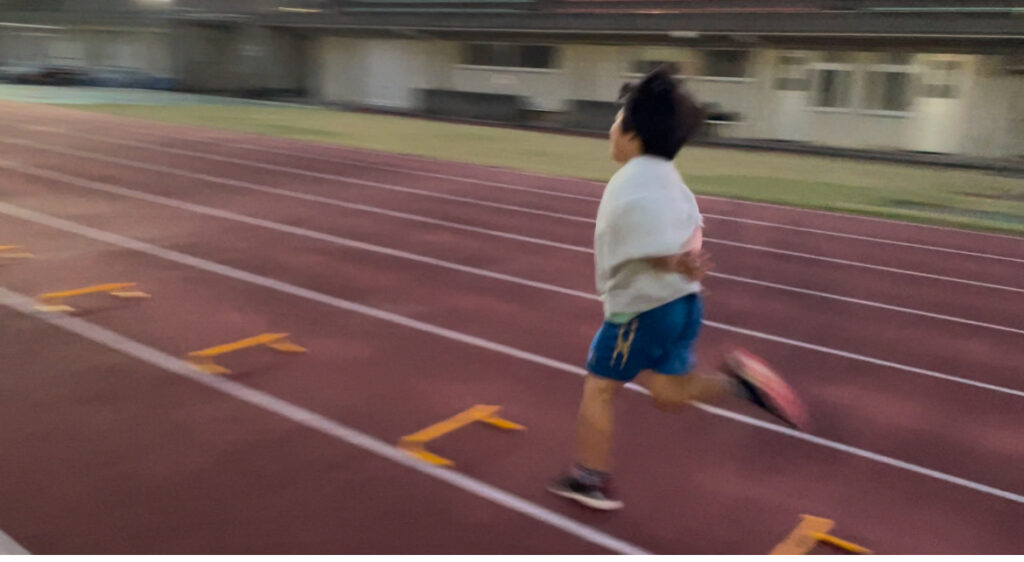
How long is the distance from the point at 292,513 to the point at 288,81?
32.9 metres

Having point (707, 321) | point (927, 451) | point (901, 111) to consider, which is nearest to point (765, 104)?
point (901, 111)

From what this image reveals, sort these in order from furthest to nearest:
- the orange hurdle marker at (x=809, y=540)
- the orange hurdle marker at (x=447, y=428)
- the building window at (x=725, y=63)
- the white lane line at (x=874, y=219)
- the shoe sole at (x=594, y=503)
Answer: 1. the building window at (x=725, y=63)
2. the white lane line at (x=874, y=219)
3. the orange hurdle marker at (x=447, y=428)
4. the shoe sole at (x=594, y=503)
5. the orange hurdle marker at (x=809, y=540)

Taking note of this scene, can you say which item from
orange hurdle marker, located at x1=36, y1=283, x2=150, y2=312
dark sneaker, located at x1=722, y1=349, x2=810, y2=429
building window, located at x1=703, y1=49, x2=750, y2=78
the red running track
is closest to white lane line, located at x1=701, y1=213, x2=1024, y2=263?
the red running track

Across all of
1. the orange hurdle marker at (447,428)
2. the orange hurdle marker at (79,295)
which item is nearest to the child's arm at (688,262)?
the orange hurdle marker at (447,428)

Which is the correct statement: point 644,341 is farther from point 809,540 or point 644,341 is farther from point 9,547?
point 9,547

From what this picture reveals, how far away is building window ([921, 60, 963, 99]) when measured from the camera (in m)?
19.9

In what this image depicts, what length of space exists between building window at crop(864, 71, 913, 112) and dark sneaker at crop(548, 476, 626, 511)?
2022 centimetres

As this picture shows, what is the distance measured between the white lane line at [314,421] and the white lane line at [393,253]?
2960mm

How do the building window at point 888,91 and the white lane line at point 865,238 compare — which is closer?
the white lane line at point 865,238

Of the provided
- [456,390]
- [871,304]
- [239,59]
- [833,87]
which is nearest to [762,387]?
[456,390]

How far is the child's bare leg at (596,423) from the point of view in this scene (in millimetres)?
3336

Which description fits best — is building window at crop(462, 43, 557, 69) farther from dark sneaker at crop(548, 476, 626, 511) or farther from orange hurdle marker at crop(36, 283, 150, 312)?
dark sneaker at crop(548, 476, 626, 511)

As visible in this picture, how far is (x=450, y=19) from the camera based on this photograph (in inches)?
1105

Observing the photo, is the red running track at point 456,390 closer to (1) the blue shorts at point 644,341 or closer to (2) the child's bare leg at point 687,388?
(2) the child's bare leg at point 687,388
